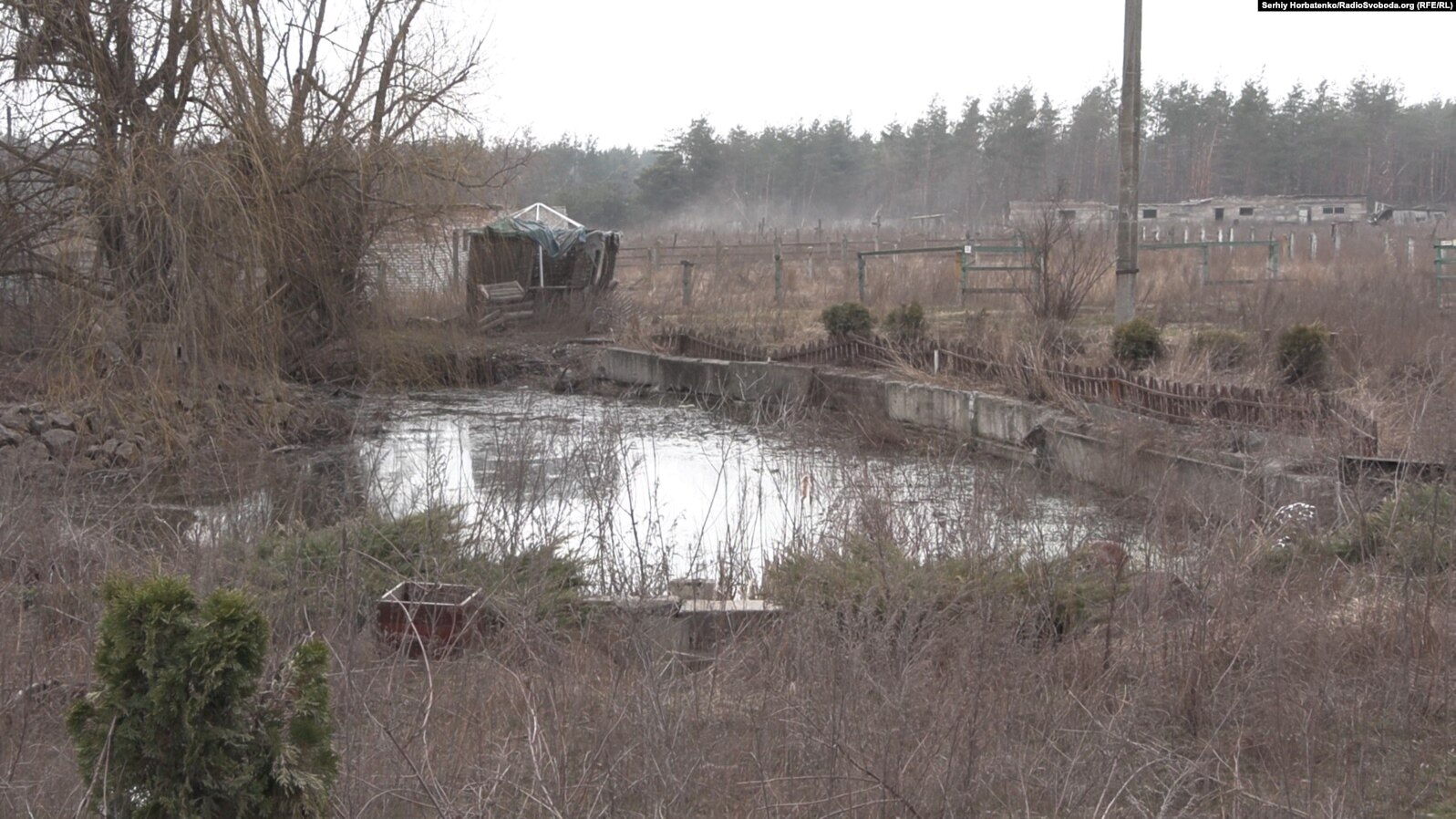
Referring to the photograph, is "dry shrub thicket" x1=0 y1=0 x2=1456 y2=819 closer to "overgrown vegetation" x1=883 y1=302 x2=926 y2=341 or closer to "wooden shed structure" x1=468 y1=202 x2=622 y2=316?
"overgrown vegetation" x1=883 y1=302 x2=926 y2=341

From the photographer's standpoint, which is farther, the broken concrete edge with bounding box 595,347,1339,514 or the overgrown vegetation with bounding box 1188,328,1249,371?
the overgrown vegetation with bounding box 1188,328,1249,371

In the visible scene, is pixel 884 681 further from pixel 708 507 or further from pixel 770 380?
pixel 770 380

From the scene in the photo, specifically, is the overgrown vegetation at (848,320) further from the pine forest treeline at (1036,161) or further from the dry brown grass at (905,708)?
the pine forest treeline at (1036,161)

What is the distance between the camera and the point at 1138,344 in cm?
1258

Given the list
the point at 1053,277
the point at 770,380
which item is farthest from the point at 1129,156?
the point at 770,380

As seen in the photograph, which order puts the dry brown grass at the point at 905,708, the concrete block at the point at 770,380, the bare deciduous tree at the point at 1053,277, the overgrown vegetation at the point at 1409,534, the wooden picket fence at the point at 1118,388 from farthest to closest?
the bare deciduous tree at the point at 1053,277 → the concrete block at the point at 770,380 → the wooden picket fence at the point at 1118,388 → the overgrown vegetation at the point at 1409,534 → the dry brown grass at the point at 905,708

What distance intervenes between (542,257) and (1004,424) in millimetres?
15230

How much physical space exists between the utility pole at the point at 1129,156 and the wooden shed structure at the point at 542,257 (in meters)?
13.2

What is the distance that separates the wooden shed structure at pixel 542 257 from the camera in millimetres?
24766

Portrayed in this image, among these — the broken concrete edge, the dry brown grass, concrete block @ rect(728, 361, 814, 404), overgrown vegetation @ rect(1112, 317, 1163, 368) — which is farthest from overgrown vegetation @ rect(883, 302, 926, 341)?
the dry brown grass

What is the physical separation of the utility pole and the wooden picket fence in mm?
1854

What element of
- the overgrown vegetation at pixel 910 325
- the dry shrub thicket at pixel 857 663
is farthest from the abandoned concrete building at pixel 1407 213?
the dry shrub thicket at pixel 857 663

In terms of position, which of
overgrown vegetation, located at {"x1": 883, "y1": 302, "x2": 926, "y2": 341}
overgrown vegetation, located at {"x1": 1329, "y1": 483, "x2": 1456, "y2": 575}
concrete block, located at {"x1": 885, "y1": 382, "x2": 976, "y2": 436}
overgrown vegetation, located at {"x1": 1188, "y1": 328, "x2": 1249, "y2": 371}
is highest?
overgrown vegetation, located at {"x1": 883, "y1": 302, "x2": 926, "y2": 341}

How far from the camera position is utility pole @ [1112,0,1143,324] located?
14.0 meters
